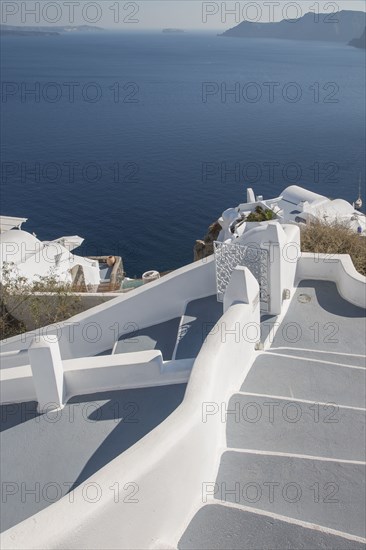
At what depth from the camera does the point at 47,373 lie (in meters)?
7.82

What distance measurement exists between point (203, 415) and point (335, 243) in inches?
311

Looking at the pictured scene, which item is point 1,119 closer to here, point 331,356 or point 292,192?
point 292,192

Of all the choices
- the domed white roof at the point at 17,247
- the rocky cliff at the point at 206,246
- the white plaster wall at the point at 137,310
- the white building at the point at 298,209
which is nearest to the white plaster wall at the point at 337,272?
the white plaster wall at the point at 137,310

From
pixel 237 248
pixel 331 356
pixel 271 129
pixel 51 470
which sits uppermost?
pixel 271 129

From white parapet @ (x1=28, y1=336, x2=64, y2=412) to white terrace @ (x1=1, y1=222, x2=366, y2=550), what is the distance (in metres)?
0.02

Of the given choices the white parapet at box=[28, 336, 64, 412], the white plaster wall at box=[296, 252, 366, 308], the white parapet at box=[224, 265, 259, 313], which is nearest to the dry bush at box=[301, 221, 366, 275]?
the white plaster wall at box=[296, 252, 366, 308]

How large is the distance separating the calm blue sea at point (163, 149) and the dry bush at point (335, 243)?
26.1 m

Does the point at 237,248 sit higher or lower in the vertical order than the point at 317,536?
higher

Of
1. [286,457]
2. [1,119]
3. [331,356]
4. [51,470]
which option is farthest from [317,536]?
[1,119]

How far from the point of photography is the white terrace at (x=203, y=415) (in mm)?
5234

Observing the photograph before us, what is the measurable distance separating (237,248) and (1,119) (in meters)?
80.6

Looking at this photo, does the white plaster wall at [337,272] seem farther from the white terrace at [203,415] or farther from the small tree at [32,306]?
the small tree at [32,306]

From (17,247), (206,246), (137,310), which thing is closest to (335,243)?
(137,310)

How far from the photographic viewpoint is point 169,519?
5.39 metres
